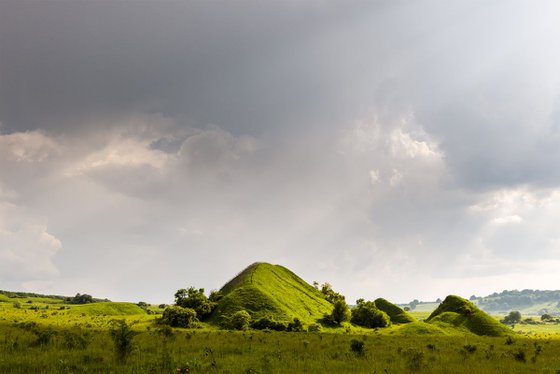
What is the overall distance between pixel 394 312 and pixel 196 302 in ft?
206

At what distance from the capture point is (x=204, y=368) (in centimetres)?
1834

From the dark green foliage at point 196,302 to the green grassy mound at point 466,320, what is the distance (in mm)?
58147

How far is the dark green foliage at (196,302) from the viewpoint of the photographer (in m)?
81.3

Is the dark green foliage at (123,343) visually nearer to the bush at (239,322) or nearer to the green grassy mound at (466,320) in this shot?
the bush at (239,322)

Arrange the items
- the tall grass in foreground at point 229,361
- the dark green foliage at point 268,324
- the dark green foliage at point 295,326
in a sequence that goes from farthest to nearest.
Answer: the dark green foliage at point 268,324
the dark green foliage at point 295,326
the tall grass in foreground at point 229,361

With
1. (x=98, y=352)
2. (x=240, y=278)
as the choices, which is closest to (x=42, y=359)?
(x=98, y=352)

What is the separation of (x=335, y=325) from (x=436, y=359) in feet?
200

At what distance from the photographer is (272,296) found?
92750mm

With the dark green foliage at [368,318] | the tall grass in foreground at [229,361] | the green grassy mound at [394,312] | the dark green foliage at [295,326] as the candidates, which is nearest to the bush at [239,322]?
the dark green foliage at [295,326]

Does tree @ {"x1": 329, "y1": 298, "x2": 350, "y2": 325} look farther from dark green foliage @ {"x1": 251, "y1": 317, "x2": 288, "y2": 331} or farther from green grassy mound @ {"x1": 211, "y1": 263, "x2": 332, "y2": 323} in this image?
dark green foliage @ {"x1": 251, "y1": 317, "x2": 288, "y2": 331}

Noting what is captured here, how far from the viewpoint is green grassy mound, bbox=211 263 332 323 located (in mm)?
82250

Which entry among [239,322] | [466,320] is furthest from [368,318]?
[239,322]

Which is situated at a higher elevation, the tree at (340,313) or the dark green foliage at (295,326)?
the tree at (340,313)

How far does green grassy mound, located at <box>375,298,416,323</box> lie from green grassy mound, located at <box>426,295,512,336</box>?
29.0 ft
